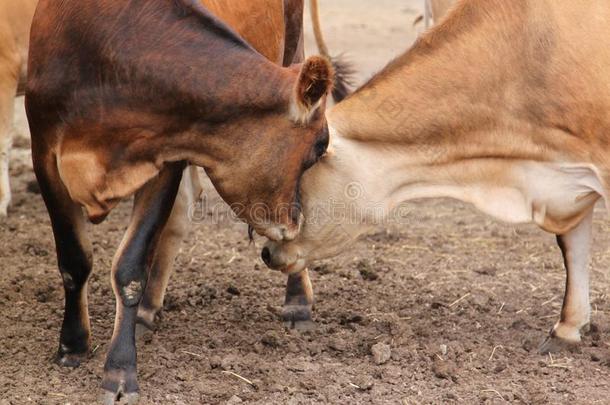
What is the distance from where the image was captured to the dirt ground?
4.65 meters

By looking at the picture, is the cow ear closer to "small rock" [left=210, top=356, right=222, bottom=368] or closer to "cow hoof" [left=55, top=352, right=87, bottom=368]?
"small rock" [left=210, top=356, right=222, bottom=368]

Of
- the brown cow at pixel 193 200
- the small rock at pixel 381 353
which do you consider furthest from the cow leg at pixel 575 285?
the brown cow at pixel 193 200

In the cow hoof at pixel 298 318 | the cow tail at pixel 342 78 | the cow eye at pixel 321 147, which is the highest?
the cow eye at pixel 321 147

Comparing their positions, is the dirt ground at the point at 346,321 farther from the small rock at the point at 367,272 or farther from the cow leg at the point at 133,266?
the cow leg at the point at 133,266

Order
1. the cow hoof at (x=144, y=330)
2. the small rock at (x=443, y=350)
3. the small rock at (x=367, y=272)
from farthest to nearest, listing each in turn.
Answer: the small rock at (x=367, y=272)
the cow hoof at (x=144, y=330)
the small rock at (x=443, y=350)

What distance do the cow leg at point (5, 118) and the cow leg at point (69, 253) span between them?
2620 millimetres

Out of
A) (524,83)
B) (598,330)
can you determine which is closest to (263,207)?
(524,83)

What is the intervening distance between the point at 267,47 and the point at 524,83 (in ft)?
4.58

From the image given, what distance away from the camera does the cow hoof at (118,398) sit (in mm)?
4449

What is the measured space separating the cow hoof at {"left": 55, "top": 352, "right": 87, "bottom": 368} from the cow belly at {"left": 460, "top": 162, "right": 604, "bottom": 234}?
1766mm

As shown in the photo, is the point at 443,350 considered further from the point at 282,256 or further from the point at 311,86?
A: the point at 311,86

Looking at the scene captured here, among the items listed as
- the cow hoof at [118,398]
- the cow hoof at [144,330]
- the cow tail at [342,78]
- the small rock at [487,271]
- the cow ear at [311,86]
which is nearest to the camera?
the cow ear at [311,86]

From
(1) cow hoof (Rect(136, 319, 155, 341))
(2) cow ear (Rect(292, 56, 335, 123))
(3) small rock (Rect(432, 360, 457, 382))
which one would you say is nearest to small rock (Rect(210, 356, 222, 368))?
(1) cow hoof (Rect(136, 319, 155, 341))

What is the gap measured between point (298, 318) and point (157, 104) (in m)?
1.64
